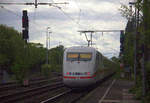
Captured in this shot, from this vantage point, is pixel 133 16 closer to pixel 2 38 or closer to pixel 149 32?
pixel 149 32

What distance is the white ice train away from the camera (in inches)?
797

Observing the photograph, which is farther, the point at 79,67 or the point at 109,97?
the point at 79,67

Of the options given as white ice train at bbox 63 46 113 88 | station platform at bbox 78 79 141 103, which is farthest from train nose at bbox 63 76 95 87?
station platform at bbox 78 79 141 103

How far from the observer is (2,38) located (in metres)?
59.7

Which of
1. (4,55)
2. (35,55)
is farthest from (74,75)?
(35,55)

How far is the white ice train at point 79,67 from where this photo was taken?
2025 centimetres

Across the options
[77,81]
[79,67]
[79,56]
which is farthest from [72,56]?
[77,81]

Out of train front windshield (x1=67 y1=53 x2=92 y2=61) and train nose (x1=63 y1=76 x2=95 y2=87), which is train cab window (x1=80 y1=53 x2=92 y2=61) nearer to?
train front windshield (x1=67 y1=53 x2=92 y2=61)

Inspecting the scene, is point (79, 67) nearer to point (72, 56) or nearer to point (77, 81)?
point (77, 81)

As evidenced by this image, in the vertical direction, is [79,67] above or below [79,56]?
below

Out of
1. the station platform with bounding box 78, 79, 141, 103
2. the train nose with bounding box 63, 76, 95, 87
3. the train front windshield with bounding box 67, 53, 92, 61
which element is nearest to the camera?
the station platform with bounding box 78, 79, 141, 103

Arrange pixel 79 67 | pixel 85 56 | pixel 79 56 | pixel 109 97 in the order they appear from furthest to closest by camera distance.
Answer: pixel 85 56
pixel 79 56
pixel 79 67
pixel 109 97

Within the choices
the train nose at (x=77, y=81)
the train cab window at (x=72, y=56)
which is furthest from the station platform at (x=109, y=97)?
the train cab window at (x=72, y=56)

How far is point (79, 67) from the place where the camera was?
2062 cm
